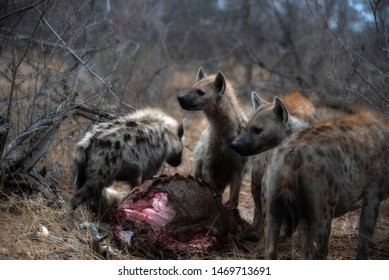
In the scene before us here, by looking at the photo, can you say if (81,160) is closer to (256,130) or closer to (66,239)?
(66,239)

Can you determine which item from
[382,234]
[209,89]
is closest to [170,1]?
[209,89]

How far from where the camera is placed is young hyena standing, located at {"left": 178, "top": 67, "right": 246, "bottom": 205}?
5.55 meters

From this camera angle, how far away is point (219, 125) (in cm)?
560

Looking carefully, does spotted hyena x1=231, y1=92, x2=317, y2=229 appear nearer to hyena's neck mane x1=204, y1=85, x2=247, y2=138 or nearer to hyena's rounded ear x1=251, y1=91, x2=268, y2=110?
hyena's rounded ear x1=251, y1=91, x2=268, y2=110

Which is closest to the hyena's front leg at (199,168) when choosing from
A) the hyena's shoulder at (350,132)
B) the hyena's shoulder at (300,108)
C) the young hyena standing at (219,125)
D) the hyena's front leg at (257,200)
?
the young hyena standing at (219,125)

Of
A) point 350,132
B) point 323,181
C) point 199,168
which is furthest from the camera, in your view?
point 199,168

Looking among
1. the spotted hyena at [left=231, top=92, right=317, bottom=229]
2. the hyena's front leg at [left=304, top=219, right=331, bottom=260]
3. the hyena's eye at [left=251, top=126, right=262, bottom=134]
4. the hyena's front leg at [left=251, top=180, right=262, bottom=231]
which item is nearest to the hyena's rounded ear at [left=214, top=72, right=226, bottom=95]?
the hyena's front leg at [left=251, top=180, right=262, bottom=231]

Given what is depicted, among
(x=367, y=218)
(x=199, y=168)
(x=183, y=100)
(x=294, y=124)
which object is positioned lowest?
(x=199, y=168)

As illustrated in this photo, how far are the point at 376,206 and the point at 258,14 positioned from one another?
26.8 feet

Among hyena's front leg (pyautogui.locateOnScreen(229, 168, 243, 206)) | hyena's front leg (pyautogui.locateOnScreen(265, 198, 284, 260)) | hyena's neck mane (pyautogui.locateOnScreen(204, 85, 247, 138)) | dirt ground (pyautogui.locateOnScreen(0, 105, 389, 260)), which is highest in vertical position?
hyena's neck mane (pyautogui.locateOnScreen(204, 85, 247, 138))

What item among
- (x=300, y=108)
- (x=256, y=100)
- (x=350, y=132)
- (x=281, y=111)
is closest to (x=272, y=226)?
(x=350, y=132)

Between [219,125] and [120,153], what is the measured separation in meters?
1.10
